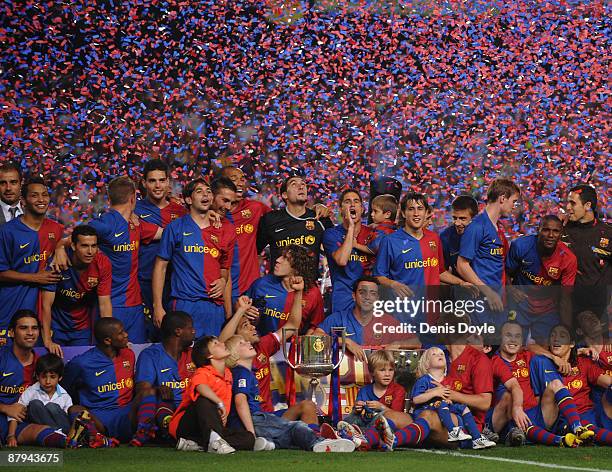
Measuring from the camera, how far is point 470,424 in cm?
579

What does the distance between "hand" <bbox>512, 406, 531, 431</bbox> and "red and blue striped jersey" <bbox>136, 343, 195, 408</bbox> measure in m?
1.95

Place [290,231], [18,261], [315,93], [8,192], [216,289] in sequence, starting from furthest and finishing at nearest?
1. [315,93]
2. [290,231]
3. [8,192]
4. [216,289]
5. [18,261]

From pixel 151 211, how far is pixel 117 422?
1742mm

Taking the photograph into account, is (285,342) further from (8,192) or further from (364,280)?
(8,192)

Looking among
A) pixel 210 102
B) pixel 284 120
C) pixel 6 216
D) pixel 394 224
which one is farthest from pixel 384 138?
pixel 6 216

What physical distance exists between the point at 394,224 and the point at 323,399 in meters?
1.86

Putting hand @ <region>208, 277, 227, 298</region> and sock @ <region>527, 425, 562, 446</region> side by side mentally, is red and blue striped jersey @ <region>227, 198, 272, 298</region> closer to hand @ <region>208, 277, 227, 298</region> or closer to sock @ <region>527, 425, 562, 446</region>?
hand @ <region>208, 277, 227, 298</region>

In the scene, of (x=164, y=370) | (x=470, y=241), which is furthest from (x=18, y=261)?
(x=470, y=241)

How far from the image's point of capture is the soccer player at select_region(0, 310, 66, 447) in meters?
5.79

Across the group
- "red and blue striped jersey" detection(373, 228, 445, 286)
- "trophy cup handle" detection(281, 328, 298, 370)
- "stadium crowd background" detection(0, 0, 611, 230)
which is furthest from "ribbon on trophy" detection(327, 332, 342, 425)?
"stadium crowd background" detection(0, 0, 611, 230)

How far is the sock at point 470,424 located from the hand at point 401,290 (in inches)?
47.8

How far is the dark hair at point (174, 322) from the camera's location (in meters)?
6.11

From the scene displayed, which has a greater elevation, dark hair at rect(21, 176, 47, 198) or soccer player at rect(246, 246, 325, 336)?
dark hair at rect(21, 176, 47, 198)

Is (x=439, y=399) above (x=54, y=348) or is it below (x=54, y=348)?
below
